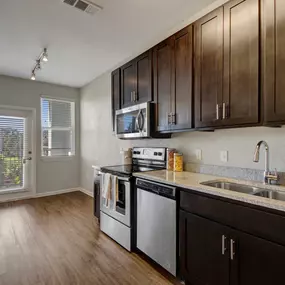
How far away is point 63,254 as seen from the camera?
7.92ft

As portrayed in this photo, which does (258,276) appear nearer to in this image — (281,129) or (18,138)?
(281,129)

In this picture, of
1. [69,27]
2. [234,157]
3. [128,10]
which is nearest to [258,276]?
[234,157]

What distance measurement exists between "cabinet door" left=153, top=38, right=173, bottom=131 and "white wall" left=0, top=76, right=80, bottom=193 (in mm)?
3416

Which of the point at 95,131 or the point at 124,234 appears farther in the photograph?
the point at 95,131

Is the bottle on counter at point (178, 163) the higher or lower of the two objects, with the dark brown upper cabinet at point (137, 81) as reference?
lower

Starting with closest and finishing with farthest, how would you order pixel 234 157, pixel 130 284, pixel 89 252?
pixel 130 284 < pixel 234 157 < pixel 89 252

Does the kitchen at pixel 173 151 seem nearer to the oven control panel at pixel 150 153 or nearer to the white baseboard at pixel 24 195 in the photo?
the oven control panel at pixel 150 153

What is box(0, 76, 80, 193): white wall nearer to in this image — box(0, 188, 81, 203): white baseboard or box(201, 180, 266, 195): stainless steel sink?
box(0, 188, 81, 203): white baseboard

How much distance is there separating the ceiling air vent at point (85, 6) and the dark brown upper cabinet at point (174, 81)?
31.0 inches

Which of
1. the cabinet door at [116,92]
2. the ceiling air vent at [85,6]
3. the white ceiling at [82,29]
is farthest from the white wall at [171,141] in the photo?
the ceiling air vent at [85,6]

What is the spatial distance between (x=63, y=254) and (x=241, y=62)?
2.65 m

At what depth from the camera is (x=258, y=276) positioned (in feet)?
4.31

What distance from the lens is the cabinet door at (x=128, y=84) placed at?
2.99 m

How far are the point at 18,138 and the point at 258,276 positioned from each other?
4.91 m
